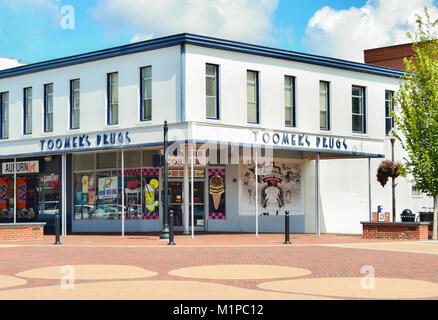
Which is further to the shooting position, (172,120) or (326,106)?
(326,106)

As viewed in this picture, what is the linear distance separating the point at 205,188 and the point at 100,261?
14520 millimetres

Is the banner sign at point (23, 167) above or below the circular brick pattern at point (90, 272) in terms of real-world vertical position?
above

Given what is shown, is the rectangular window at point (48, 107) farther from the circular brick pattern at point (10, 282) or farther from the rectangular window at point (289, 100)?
the circular brick pattern at point (10, 282)

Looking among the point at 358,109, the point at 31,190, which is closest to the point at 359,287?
the point at 358,109

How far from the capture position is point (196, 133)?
25.7 metres

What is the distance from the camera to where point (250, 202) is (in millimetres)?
30609

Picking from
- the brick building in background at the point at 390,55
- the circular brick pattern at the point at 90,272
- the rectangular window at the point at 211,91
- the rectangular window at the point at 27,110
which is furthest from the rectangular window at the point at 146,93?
the brick building in background at the point at 390,55

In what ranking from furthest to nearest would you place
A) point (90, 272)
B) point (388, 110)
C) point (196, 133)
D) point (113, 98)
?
point (388, 110), point (113, 98), point (196, 133), point (90, 272)

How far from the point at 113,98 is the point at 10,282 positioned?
700 inches

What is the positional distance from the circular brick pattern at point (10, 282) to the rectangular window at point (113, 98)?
54.8 feet

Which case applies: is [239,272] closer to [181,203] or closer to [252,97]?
[252,97]

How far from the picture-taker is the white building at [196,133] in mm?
26984
